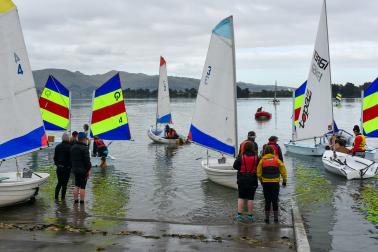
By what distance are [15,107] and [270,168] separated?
6.65 m

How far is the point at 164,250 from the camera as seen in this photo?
8.15 m

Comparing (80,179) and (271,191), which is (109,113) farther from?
(271,191)

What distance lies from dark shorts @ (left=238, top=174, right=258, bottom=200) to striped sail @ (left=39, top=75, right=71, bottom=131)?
17.8 metres

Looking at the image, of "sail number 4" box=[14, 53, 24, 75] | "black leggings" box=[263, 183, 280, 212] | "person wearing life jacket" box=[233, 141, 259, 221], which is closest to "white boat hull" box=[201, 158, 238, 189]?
"person wearing life jacket" box=[233, 141, 259, 221]

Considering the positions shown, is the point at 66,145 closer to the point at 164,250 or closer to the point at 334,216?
the point at 164,250

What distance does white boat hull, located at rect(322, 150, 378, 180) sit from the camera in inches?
686

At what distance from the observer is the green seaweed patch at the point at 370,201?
39.7 feet

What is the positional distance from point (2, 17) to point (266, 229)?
8021 millimetres

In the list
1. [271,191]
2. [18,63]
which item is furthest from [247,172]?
[18,63]

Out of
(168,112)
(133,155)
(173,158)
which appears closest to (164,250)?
(173,158)

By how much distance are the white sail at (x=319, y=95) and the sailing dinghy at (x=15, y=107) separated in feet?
36.6

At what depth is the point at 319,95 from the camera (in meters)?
19.1

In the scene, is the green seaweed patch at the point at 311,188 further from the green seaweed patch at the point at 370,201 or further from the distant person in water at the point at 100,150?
the distant person in water at the point at 100,150

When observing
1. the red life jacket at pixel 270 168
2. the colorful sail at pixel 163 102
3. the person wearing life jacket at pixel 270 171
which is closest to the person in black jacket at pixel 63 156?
the person wearing life jacket at pixel 270 171
